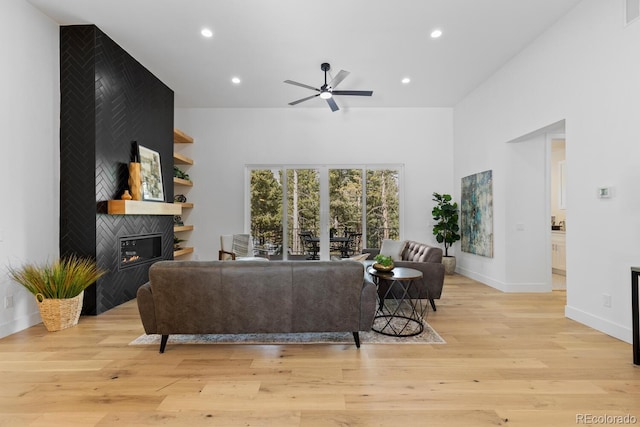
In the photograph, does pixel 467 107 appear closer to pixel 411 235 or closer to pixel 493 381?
pixel 411 235

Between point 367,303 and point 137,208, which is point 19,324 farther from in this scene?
point 367,303

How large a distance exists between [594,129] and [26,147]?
5987mm

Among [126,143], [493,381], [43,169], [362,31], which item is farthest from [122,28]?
[493,381]

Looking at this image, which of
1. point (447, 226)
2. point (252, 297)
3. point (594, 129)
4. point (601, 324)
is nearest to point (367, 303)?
point (252, 297)

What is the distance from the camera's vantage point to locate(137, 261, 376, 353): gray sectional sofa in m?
2.80

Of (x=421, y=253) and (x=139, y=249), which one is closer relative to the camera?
(x=421, y=253)

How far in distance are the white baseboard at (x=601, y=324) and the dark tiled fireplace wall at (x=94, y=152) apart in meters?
5.55

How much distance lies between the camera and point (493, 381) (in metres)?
2.37

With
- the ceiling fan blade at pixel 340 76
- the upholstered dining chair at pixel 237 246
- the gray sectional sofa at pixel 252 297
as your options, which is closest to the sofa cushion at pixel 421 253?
the gray sectional sofa at pixel 252 297

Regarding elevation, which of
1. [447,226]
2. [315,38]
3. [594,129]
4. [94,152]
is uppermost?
[315,38]

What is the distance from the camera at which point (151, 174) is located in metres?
5.11

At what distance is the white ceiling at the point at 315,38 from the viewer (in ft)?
11.9
